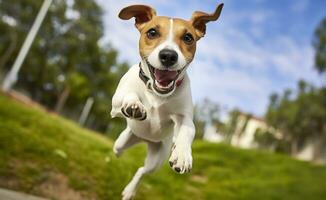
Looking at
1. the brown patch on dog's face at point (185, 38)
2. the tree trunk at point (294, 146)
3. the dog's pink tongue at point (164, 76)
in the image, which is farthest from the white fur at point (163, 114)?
the tree trunk at point (294, 146)

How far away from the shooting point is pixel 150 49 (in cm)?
350

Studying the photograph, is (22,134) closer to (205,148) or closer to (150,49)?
(150,49)

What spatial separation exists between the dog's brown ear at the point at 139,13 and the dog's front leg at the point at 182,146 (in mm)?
970

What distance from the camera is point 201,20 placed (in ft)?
12.5

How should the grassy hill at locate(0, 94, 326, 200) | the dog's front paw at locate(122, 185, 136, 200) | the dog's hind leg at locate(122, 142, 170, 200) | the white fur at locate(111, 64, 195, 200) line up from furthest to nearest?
1. the grassy hill at locate(0, 94, 326, 200)
2. the dog's front paw at locate(122, 185, 136, 200)
3. the dog's hind leg at locate(122, 142, 170, 200)
4. the white fur at locate(111, 64, 195, 200)

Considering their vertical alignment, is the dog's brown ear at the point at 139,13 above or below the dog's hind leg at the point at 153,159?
above

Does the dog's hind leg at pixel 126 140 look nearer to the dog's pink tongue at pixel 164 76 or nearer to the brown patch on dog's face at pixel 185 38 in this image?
the dog's pink tongue at pixel 164 76

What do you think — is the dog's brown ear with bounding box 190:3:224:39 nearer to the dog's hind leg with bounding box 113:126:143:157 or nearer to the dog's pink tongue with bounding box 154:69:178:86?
the dog's pink tongue with bounding box 154:69:178:86

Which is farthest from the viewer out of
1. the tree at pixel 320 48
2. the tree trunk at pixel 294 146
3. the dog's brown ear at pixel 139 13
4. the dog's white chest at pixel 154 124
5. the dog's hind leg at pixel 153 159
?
the tree trunk at pixel 294 146

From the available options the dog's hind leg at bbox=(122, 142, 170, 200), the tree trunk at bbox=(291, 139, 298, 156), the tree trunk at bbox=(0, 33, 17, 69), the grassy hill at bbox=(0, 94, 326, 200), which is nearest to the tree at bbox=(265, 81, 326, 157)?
the tree trunk at bbox=(291, 139, 298, 156)

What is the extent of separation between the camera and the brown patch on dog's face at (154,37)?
3501 mm

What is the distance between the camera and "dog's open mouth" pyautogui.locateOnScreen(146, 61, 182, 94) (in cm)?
351

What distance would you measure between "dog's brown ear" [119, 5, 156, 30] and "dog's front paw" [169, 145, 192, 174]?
48.5 inches

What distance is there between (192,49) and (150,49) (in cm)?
38
